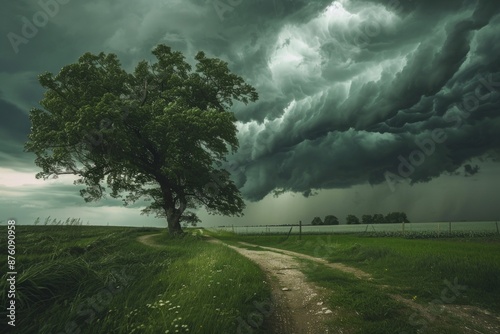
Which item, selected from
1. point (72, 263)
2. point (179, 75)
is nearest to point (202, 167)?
point (179, 75)

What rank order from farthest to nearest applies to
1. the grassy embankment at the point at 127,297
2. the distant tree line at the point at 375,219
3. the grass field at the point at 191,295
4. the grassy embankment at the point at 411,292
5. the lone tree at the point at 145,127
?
the distant tree line at the point at 375,219, the lone tree at the point at 145,127, the grassy embankment at the point at 411,292, the grass field at the point at 191,295, the grassy embankment at the point at 127,297

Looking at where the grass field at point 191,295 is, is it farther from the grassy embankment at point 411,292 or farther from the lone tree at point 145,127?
the lone tree at point 145,127

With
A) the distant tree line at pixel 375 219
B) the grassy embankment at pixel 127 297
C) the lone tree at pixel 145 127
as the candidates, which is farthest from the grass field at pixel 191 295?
the distant tree line at pixel 375 219

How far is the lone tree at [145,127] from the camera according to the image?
24.6 m

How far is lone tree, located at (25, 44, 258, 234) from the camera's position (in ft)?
80.8

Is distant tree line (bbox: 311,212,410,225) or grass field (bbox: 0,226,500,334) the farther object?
distant tree line (bbox: 311,212,410,225)

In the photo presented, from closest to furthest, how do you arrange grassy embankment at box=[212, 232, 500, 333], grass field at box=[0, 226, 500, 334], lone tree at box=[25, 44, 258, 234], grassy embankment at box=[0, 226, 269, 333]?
A: grassy embankment at box=[0, 226, 269, 333] → grass field at box=[0, 226, 500, 334] → grassy embankment at box=[212, 232, 500, 333] → lone tree at box=[25, 44, 258, 234]

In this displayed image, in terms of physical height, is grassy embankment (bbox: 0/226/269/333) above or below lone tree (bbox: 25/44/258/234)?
below

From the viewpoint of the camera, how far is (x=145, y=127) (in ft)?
83.7

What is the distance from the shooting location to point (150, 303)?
6.14m

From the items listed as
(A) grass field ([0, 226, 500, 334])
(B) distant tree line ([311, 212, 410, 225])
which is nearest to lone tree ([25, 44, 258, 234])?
(A) grass field ([0, 226, 500, 334])

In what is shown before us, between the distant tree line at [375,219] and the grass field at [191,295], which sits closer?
the grass field at [191,295]

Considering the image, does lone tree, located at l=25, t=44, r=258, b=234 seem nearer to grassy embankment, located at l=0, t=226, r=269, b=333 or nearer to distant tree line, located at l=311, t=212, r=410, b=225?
grassy embankment, located at l=0, t=226, r=269, b=333

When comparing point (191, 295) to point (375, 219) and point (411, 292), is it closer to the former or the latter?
point (411, 292)
